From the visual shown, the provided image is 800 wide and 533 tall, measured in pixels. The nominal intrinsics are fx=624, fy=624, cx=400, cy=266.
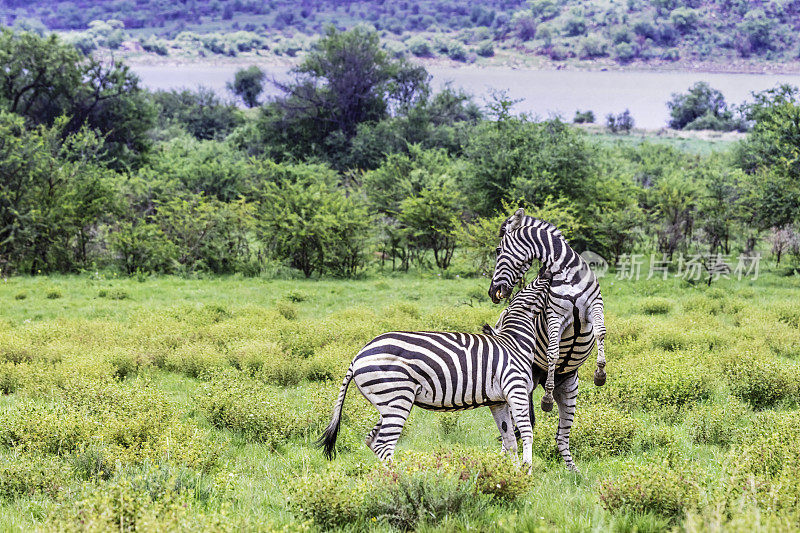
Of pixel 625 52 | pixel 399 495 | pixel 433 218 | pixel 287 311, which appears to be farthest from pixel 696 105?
pixel 399 495

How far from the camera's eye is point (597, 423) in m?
7.11

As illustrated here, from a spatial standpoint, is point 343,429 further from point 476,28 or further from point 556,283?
point 476,28

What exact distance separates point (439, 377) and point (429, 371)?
98mm

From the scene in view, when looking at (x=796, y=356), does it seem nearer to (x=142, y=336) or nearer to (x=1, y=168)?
(x=142, y=336)

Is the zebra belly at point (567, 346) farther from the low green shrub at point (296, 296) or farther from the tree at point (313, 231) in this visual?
the tree at point (313, 231)

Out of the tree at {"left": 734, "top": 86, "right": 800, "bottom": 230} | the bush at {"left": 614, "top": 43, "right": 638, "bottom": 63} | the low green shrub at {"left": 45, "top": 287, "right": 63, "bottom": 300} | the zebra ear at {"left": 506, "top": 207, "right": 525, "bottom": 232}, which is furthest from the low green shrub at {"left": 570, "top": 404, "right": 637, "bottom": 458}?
the bush at {"left": 614, "top": 43, "right": 638, "bottom": 63}

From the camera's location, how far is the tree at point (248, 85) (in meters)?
78.2

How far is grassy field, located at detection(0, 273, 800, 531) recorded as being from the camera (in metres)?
4.61

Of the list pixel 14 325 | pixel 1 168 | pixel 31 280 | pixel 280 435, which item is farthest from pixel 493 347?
pixel 1 168

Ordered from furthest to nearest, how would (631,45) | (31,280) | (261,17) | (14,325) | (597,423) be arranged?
1. (261,17)
2. (631,45)
3. (31,280)
4. (14,325)
5. (597,423)

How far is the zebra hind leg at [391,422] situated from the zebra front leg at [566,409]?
1.85 meters

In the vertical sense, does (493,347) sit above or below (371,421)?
above

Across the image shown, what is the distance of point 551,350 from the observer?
5.43 m

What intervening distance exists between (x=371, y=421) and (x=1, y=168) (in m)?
18.9
